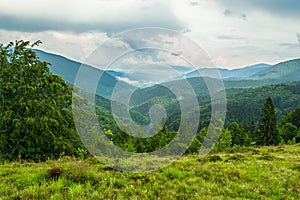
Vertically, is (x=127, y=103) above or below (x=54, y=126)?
above

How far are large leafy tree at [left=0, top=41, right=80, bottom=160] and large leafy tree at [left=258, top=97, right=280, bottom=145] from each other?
5488 centimetres

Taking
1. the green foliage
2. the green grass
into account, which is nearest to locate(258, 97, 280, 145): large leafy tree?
the green foliage

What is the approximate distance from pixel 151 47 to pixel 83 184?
621cm

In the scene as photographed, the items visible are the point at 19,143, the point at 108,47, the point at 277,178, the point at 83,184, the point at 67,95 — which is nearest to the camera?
the point at 83,184

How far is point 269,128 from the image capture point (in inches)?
2682

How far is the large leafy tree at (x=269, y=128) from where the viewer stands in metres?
68.1

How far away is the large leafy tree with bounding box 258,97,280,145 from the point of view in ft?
223

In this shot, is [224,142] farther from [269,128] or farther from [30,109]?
[30,109]

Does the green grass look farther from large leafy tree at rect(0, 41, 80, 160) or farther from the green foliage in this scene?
the green foliage

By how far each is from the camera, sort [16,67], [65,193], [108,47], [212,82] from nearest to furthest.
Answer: [65,193] → [108,47] → [212,82] → [16,67]

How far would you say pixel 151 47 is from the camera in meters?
11.8

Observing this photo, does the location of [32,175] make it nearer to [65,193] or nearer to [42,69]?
[65,193]

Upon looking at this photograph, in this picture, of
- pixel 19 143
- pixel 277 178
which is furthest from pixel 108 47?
pixel 19 143

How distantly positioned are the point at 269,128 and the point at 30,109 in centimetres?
6038
